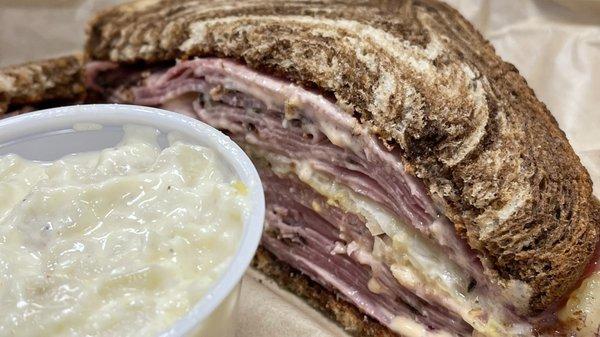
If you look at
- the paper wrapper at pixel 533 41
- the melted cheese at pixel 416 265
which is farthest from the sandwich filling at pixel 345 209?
the paper wrapper at pixel 533 41

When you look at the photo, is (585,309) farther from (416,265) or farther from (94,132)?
(94,132)

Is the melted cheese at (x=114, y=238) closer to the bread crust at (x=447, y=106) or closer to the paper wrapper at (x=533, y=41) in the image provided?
the bread crust at (x=447, y=106)

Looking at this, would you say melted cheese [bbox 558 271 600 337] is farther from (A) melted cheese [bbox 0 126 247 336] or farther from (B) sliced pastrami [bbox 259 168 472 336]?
(A) melted cheese [bbox 0 126 247 336]

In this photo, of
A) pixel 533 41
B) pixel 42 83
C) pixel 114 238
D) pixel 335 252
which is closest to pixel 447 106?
pixel 335 252

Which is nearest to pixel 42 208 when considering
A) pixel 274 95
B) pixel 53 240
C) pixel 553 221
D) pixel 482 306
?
pixel 53 240

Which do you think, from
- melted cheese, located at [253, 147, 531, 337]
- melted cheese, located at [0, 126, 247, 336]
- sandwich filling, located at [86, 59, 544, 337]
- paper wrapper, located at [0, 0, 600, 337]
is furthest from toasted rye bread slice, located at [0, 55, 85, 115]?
melted cheese, located at [253, 147, 531, 337]

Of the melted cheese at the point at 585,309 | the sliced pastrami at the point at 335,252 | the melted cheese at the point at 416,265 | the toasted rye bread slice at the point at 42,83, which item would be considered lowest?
the toasted rye bread slice at the point at 42,83
